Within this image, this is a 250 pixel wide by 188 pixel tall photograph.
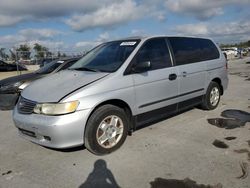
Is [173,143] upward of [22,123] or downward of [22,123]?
downward

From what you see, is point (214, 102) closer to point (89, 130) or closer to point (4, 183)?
point (89, 130)

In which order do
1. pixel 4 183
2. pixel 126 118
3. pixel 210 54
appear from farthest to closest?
pixel 210 54
pixel 126 118
pixel 4 183

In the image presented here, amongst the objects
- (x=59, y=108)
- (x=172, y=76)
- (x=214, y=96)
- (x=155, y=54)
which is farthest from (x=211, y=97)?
(x=59, y=108)

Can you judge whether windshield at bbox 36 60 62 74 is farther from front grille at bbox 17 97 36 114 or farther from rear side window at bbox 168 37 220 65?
rear side window at bbox 168 37 220 65

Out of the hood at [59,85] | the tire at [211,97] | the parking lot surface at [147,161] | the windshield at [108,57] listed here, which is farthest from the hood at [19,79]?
the tire at [211,97]

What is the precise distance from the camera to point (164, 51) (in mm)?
5223

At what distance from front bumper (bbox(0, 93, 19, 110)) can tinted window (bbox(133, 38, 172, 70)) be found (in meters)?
4.29

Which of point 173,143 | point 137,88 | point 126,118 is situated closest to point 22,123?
point 126,118

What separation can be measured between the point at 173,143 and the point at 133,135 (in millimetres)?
801

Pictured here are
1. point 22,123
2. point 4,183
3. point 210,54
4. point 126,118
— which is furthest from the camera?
point 210,54

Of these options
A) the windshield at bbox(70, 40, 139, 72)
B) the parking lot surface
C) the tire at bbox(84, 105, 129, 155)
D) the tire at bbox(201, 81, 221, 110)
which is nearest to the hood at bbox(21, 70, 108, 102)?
the windshield at bbox(70, 40, 139, 72)

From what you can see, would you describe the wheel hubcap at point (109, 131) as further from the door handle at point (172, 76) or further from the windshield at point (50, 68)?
the windshield at point (50, 68)

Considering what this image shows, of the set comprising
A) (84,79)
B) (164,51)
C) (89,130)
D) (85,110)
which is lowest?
(89,130)

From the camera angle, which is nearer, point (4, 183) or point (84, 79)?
point (4, 183)
